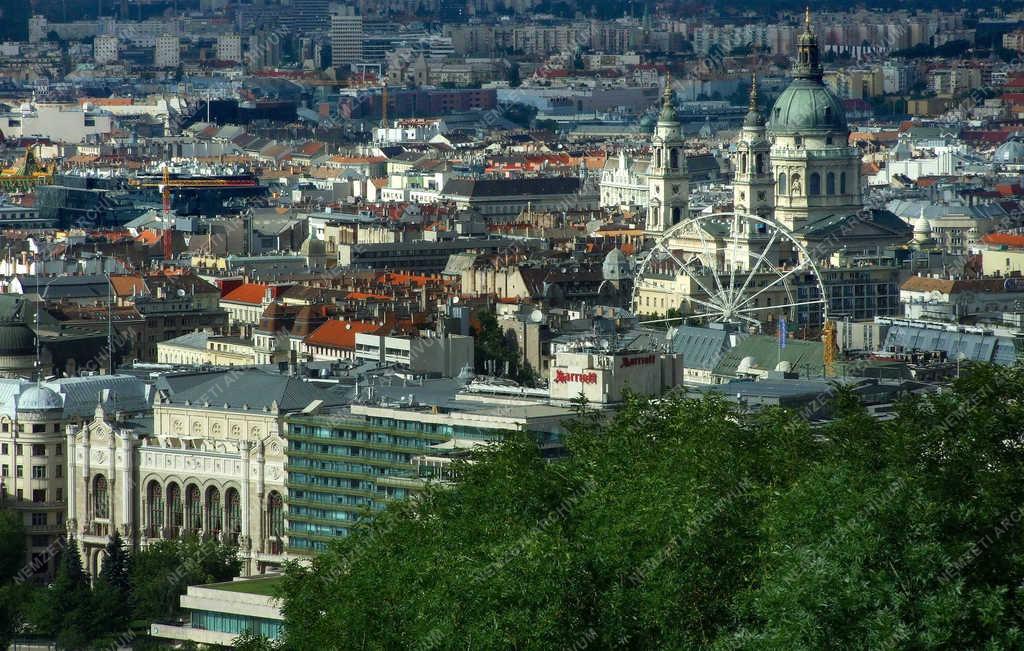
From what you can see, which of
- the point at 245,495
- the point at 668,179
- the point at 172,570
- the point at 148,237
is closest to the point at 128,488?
the point at 245,495

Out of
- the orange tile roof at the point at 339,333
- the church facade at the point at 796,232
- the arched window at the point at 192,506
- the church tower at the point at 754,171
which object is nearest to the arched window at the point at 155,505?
the arched window at the point at 192,506

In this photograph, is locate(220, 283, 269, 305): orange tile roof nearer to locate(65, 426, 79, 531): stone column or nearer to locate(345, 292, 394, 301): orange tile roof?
locate(345, 292, 394, 301): orange tile roof

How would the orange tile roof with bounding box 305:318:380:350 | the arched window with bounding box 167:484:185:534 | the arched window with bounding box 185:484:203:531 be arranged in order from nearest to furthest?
the arched window with bounding box 185:484:203:531 < the arched window with bounding box 167:484:185:534 < the orange tile roof with bounding box 305:318:380:350

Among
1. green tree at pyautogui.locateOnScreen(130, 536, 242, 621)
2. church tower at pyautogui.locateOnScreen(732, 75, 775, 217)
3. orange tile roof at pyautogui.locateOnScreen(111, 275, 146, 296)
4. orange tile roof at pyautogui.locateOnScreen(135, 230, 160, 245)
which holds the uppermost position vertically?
church tower at pyautogui.locateOnScreen(732, 75, 775, 217)

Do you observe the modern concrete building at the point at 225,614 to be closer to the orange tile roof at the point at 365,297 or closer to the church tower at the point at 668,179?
the orange tile roof at the point at 365,297

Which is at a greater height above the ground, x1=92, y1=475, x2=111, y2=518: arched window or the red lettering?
the red lettering

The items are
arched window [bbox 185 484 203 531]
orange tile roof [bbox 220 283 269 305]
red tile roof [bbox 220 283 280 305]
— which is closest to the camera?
arched window [bbox 185 484 203 531]

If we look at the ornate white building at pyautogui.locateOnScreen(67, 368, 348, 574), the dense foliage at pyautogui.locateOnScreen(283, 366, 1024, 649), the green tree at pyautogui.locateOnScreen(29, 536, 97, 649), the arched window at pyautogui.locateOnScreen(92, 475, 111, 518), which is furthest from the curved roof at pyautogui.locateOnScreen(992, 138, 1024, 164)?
the dense foliage at pyautogui.locateOnScreen(283, 366, 1024, 649)
